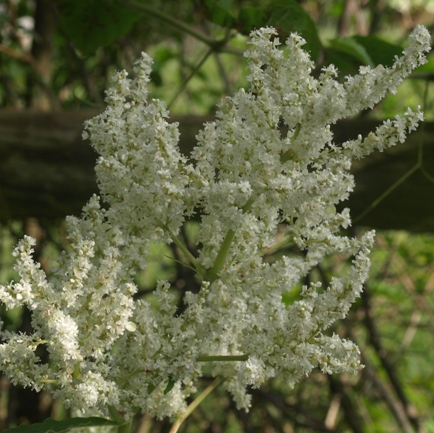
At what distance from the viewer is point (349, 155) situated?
809mm

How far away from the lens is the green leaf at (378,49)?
1.32m

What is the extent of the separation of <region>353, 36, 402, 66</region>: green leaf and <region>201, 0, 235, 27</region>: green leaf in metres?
0.30

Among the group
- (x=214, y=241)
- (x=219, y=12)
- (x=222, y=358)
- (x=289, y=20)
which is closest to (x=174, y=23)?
(x=219, y=12)

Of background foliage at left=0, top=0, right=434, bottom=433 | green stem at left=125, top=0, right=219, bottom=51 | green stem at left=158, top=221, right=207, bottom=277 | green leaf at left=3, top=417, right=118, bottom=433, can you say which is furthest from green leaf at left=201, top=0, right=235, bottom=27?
green leaf at left=3, top=417, right=118, bottom=433

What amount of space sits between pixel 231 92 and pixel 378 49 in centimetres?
88

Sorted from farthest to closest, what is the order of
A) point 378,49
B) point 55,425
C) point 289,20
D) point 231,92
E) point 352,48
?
point 231,92, point 378,49, point 352,48, point 289,20, point 55,425

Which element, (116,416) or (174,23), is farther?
(174,23)

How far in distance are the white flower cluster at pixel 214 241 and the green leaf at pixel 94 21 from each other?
A: 73 cm

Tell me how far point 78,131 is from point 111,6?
31 cm

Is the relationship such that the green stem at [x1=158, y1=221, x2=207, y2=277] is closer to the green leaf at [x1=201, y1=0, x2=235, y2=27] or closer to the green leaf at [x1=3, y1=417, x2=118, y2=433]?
the green leaf at [x1=3, y1=417, x2=118, y2=433]

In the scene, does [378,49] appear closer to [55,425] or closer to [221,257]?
[221,257]

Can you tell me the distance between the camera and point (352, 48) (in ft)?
4.09

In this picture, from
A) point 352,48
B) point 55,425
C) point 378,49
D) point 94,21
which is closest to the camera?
point 55,425

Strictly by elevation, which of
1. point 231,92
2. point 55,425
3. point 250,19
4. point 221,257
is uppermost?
point 231,92
